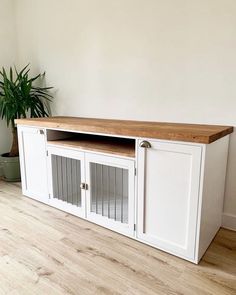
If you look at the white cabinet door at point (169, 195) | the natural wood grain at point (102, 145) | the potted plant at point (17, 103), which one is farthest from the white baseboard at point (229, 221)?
the potted plant at point (17, 103)

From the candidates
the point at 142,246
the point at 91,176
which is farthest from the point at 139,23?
the point at 142,246

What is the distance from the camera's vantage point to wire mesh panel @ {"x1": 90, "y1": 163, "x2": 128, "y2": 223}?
1.90 m

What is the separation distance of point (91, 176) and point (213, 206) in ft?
2.99

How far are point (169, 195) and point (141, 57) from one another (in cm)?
124

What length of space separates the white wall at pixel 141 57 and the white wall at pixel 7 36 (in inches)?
9.2

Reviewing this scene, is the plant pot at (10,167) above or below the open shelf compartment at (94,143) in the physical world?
below

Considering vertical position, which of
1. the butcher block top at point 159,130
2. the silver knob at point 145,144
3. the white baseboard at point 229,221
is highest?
the butcher block top at point 159,130

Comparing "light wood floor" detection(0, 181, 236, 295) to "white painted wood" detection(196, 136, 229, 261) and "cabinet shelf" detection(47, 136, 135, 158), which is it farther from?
"cabinet shelf" detection(47, 136, 135, 158)

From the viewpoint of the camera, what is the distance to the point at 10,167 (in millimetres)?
3014

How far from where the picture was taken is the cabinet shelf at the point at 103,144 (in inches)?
70.5

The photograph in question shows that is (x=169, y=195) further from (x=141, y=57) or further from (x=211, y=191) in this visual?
(x=141, y=57)

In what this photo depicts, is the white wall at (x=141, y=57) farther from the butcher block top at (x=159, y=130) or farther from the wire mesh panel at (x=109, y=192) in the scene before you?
the wire mesh panel at (x=109, y=192)

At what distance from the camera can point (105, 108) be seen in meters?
2.50

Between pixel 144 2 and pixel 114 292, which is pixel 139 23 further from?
pixel 114 292
